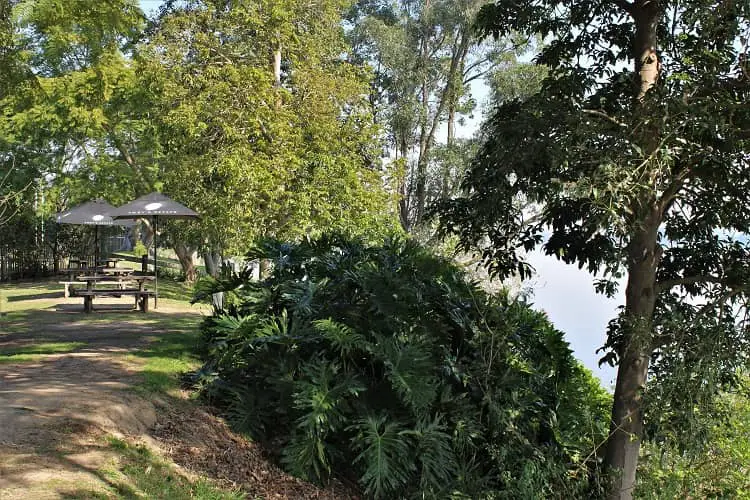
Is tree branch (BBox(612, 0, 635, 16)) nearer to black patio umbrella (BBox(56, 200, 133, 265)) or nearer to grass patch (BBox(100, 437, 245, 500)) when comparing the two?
grass patch (BBox(100, 437, 245, 500))

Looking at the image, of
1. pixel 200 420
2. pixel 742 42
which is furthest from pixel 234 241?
pixel 742 42

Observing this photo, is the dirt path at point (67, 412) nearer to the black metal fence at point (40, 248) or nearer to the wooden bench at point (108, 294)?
the wooden bench at point (108, 294)

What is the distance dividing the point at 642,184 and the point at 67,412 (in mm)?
5262

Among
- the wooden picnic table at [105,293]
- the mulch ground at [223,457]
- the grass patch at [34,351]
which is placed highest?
the wooden picnic table at [105,293]

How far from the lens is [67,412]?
6.06 m

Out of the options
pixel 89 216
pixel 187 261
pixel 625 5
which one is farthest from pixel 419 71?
pixel 625 5

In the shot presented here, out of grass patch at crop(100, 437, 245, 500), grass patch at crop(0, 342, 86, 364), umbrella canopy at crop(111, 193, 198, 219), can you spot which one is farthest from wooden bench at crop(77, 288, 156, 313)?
grass patch at crop(100, 437, 245, 500)

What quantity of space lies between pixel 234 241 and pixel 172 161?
372 cm

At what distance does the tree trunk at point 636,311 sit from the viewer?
779 cm

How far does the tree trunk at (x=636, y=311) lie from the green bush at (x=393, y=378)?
386 mm

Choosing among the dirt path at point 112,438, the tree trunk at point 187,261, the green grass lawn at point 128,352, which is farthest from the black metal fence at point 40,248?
the dirt path at point 112,438

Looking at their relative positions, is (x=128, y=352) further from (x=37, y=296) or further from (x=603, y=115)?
(x=37, y=296)

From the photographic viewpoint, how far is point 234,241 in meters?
17.5

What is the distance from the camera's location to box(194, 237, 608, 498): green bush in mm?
6719
